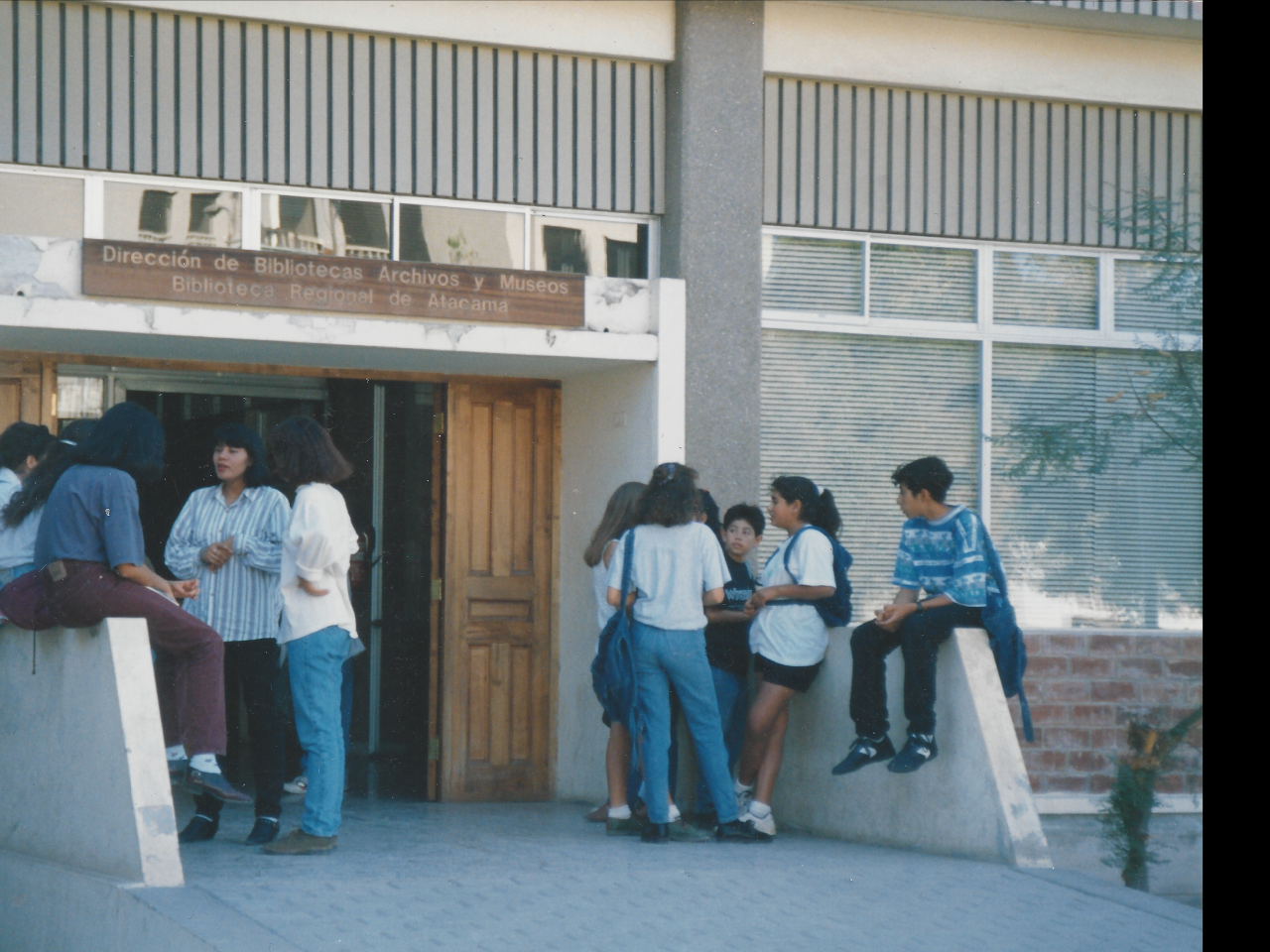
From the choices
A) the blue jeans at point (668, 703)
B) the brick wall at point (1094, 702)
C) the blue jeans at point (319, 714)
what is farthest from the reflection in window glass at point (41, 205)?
the brick wall at point (1094, 702)

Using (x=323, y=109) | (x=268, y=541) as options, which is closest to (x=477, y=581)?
(x=268, y=541)

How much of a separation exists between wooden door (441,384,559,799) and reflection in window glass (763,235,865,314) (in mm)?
1696

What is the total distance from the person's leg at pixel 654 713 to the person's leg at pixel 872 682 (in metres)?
0.92

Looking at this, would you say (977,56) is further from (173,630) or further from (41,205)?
(173,630)

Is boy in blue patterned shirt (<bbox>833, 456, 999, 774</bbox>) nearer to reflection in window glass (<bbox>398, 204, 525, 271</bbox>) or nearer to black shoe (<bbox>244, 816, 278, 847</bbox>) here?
black shoe (<bbox>244, 816, 278, 847</bbox>)

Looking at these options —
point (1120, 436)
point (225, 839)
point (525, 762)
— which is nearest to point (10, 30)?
point (225, 839)

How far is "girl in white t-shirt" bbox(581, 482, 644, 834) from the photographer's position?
294 inches

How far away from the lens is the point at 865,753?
700cm

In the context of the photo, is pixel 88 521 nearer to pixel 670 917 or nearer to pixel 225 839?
pixel 225 839

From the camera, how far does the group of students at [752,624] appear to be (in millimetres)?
6848

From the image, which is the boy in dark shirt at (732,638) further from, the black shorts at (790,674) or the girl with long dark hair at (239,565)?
the girl with long dark hair at (239,565)

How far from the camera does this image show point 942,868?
6445 millimetres

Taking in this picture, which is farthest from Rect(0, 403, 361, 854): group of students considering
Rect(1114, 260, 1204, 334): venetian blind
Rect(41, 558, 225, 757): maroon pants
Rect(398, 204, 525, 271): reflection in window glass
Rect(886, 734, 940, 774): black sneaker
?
Rect(1114, 260, 1204, 334): venetian blind

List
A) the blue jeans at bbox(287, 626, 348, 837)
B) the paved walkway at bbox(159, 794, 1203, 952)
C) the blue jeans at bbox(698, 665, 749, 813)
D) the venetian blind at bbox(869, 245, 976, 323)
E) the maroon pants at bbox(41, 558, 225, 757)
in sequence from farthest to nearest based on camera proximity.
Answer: the venetian blind at bbox(869, 245, 976, 323), the blue jeans at bbox(698, 665, 749, 813), the blue jeans at bbox(287, 626, 348, 837), the maroon pants at bbox(41, 558, 225, 757), the paved walkway at bbox(159, 794, 1203, 952)
